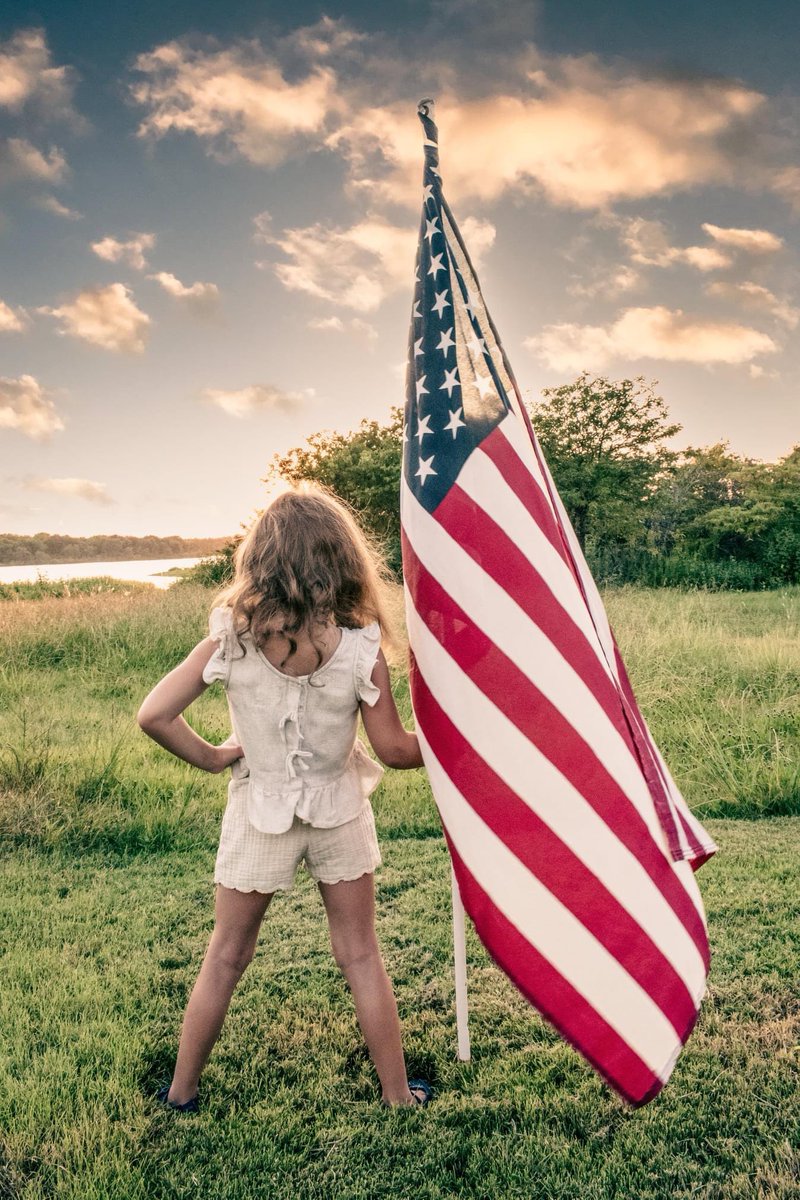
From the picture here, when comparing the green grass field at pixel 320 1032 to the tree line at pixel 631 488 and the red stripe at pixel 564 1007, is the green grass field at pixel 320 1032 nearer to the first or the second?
the red stripe at pixel 564 1007

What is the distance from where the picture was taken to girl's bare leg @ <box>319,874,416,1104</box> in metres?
2.40

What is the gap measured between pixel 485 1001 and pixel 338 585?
202cm

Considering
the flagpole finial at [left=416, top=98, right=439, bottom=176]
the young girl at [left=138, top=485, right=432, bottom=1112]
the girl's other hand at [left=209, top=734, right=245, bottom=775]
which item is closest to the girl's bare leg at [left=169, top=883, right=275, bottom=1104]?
the young girl at [left=138, top=485, right=432, bottom=1112]

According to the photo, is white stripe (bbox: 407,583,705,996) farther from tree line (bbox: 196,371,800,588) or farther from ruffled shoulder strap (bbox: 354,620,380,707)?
tree line (bbox: 196,371,800,588)

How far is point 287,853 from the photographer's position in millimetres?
2367

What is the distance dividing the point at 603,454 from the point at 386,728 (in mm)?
35053

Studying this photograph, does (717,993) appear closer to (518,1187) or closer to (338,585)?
(518,1187)

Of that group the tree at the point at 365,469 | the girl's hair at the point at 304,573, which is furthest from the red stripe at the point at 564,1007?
the tree at the point at 365,469

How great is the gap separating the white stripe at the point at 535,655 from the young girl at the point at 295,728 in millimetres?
221

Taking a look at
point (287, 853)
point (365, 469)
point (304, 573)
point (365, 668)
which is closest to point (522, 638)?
point (365, 668)

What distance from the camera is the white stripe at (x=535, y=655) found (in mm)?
2234

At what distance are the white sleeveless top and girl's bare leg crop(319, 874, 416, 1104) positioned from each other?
0.24 m

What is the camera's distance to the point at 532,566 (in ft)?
7.70

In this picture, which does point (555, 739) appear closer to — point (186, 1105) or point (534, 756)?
point (534, 756)
